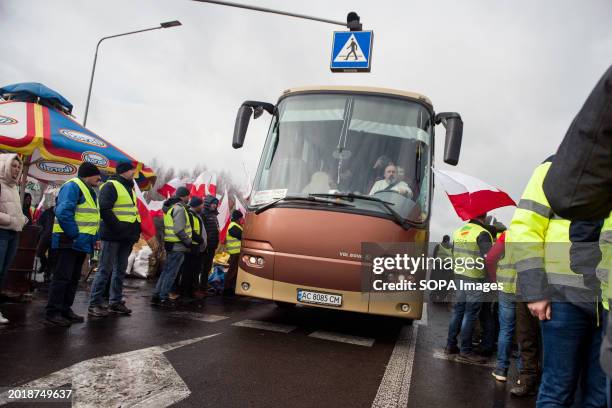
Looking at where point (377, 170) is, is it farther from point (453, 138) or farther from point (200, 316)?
point (200, 316)

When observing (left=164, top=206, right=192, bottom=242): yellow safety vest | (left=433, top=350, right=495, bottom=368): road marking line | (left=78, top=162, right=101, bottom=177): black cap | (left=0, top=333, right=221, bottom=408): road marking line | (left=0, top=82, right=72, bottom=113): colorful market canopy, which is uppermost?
(left=0, top=82, right=72, bottom=113): colorful market canopy

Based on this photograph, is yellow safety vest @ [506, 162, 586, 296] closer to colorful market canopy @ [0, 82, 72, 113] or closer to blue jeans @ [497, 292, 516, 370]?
blue jeans @ [497, 292, 516, 370]

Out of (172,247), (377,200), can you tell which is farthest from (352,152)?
(172,247)

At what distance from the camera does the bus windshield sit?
20.6ft

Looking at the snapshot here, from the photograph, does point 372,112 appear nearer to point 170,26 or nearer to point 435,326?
point 435,326

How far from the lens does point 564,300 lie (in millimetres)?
2438

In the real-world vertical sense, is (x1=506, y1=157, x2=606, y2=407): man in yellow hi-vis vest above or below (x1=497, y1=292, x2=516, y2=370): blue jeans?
above

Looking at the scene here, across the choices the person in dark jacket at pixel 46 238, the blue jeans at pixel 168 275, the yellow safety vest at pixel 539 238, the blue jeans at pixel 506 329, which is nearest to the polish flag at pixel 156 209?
the person in dark jacket at pixel 46 238

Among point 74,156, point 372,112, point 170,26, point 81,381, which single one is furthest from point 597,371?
point 170,26

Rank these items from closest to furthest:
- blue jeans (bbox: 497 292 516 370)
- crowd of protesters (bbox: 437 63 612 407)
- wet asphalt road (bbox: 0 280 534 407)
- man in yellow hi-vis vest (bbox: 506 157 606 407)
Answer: crowd of protesters (bbox: 437 63 612 407), man in yellow hi-vis vest (bbox: 506 157 606 407), wet asphalt road (bbox: 0 280 534 407), blue jeans (bbox: 497 292 516 370)

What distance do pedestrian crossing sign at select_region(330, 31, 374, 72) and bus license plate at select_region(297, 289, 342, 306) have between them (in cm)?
622

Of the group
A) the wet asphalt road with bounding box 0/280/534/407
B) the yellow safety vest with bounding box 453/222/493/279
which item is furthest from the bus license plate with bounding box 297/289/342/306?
the yellow safety vest with bounding box 453/222/493/279

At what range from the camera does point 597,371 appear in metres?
2.34

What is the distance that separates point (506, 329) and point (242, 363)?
299 cm
